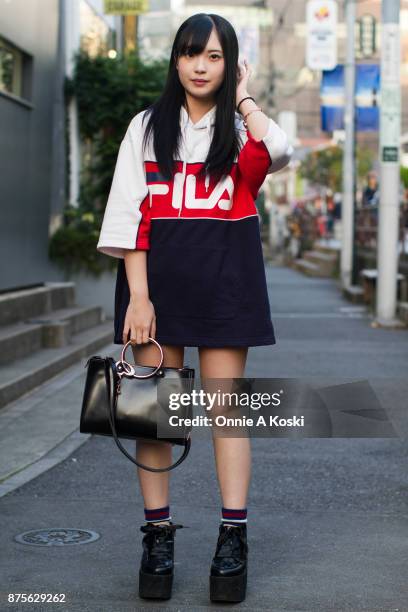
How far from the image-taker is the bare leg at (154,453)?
3744 mm

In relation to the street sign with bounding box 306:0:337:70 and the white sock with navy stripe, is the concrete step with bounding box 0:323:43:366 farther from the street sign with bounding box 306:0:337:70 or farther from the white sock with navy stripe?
the street sign with bounding box 306:0:337:70

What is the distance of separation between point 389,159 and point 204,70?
12.3m

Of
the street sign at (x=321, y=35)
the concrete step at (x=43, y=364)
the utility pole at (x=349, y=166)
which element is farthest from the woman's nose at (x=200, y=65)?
the street sign at (x=321, y=35)

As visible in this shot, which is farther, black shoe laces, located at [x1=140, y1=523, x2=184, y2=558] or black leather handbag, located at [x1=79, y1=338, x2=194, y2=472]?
black shoe laces, located at [x1=140, y1=523, x2=184, y2=558]

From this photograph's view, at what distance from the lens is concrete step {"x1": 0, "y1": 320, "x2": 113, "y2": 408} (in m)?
8.47

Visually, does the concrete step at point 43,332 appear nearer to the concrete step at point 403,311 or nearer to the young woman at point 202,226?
the concrete step at point 403,311

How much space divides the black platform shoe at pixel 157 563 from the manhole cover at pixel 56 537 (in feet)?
2.47

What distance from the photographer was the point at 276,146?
142 inches

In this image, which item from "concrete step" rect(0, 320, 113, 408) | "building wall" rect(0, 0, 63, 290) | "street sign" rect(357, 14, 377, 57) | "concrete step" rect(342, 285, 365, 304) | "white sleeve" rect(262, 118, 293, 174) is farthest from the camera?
"street sign" rect(357, 14, 377, 57)

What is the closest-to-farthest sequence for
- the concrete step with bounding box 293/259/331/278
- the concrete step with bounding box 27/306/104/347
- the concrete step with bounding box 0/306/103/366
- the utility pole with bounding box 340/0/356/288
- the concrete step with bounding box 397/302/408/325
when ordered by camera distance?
the concrete step with bounding box 0/306/103/366
the concrete step with bounding box 27/306/104/347
the concrete step with bounding box 397/302/408/325
the utility pole with bounding box 340/0/356/288
the concrete step with bounding box 293/259/331/278

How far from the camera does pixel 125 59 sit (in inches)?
629

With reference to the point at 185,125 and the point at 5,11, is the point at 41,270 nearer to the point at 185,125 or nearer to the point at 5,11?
the point at 5,11

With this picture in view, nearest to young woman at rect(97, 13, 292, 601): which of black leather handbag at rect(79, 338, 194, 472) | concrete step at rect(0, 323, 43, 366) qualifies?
black leather handbag at rect(79, 338, 194, 472)

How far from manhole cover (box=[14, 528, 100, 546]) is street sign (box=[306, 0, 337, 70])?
67.4 ft
